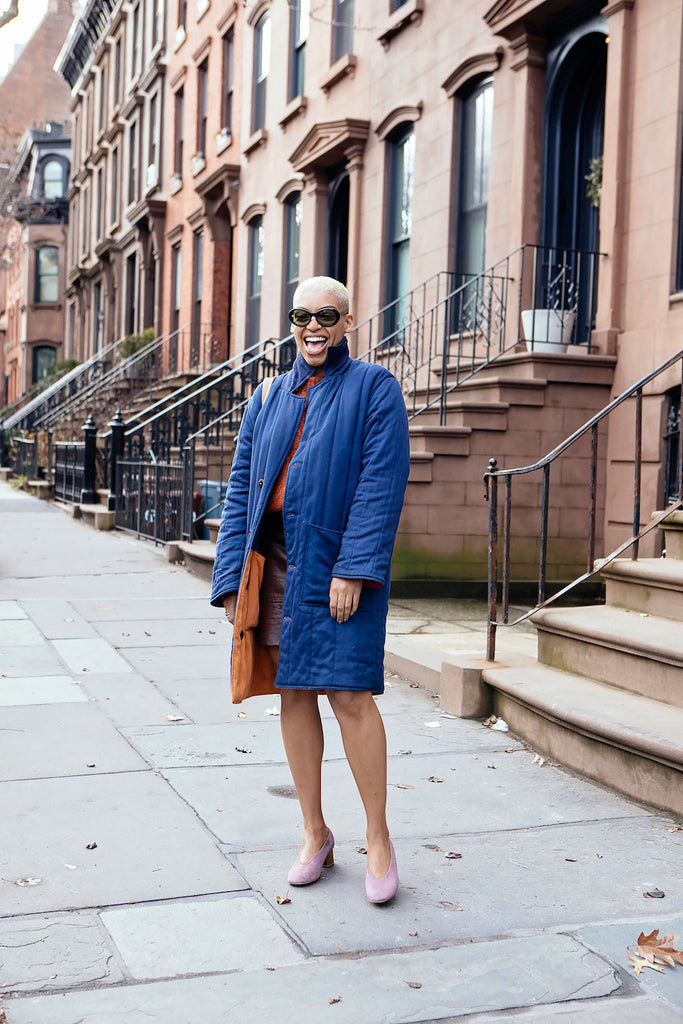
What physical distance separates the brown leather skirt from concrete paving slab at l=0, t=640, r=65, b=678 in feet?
11.2

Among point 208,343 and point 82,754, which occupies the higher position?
point 208,343

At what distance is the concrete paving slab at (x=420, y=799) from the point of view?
425 centimetres

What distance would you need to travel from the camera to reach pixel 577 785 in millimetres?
4770

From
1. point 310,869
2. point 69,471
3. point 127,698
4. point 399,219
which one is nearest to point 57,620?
point 127,698

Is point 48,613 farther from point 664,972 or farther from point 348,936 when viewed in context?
point 664,972

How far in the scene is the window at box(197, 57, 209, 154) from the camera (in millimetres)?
22828

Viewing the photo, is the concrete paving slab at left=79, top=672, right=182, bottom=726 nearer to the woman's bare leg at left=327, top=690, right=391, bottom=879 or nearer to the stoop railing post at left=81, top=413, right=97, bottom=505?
the woman's bare leg at left=327, top=690, right=391, bottom=879

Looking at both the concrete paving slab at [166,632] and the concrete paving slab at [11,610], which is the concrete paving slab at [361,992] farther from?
the concrete paving slab at [11,610]

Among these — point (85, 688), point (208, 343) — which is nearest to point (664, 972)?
point (85, 688)

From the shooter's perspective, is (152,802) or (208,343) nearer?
(152,802)

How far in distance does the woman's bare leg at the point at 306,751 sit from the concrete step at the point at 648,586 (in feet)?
8.29

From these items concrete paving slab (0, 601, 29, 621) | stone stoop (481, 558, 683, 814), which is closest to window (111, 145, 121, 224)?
concrete paving slab (0, 601, 29, 621)

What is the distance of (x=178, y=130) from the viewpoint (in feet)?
81.0

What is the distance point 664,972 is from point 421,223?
11.1m
